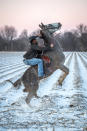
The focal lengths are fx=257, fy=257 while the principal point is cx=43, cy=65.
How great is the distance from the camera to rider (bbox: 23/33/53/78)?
571cm

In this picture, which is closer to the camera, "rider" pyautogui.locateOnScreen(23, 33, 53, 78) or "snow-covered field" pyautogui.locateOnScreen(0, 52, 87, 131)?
"snow-covered field" pyautogui.locateOnScreen(0, 52, 87, 131)

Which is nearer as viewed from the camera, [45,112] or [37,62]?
[45,112]

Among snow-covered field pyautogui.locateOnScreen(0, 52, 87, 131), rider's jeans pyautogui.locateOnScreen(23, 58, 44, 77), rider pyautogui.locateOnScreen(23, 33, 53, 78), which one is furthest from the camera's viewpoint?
rider's jeans pyautogui.locateOnScreen(23, 58, 44, 77)

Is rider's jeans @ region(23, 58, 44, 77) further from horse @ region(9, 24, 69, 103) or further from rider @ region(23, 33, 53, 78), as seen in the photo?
horse @ region(9, 24, 69, 103)

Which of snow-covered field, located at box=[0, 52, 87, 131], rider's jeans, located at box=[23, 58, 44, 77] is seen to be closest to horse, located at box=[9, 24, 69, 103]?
rider's jeans, located at box=[23, 58, 44, 77]

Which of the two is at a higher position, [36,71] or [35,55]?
[35,55]

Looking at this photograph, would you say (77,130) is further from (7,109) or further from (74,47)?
(74,47)

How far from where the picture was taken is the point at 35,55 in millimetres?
6031

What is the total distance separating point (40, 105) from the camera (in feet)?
20.9

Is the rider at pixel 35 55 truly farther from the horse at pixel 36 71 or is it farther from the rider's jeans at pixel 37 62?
the horse at pixel 36 71

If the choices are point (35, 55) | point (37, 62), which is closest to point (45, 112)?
point (37, 62)

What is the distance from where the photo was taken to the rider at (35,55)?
5707mm

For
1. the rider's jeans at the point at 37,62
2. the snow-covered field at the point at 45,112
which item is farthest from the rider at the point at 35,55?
the snow-covered field at the point at 45,112

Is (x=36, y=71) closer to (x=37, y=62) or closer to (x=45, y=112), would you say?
(x=37, y=62)
